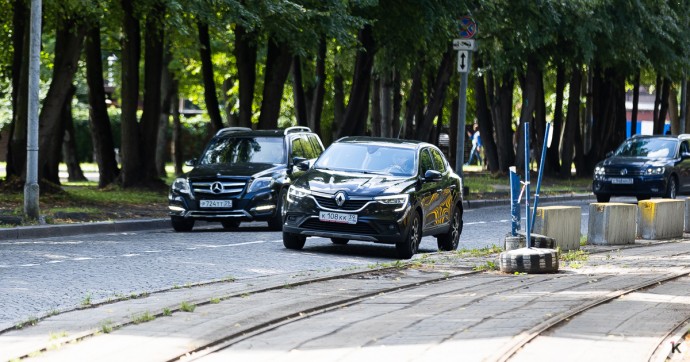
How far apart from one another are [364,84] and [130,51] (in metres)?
5.47

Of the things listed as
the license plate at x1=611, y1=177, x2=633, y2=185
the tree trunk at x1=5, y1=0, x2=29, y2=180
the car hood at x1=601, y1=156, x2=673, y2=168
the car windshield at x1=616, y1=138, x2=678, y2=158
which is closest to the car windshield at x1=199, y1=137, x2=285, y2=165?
the tree trunk at x1=5, y1=0, x2=29, y2=180

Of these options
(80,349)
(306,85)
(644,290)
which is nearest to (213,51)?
(306,85)

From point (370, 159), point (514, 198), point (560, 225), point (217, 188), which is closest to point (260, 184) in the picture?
point (217, 188)

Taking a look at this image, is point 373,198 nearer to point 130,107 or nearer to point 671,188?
point 130,107

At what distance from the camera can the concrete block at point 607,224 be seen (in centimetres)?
2050

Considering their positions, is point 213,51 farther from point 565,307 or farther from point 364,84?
point 565,307

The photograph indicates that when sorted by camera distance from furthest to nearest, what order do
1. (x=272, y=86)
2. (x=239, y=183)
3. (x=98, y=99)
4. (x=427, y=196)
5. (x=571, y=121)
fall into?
(x=571, y=121), (x=98, y=99), (x=272, y=86), (x=239, y=183), (x=427, y=196)

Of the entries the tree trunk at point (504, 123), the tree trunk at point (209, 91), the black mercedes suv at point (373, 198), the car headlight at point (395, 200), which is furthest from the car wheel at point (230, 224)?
the tree trunk at point (504, 123)

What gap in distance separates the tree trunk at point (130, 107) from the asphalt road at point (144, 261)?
8.47 m

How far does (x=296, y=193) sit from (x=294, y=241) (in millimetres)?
673

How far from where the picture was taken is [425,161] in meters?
18.8

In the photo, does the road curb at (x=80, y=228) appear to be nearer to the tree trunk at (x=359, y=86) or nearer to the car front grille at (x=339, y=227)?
the car front grille at (x=339, y=227)

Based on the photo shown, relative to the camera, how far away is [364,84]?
3266 centimetres

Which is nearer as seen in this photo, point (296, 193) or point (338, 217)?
point (338, 217)
